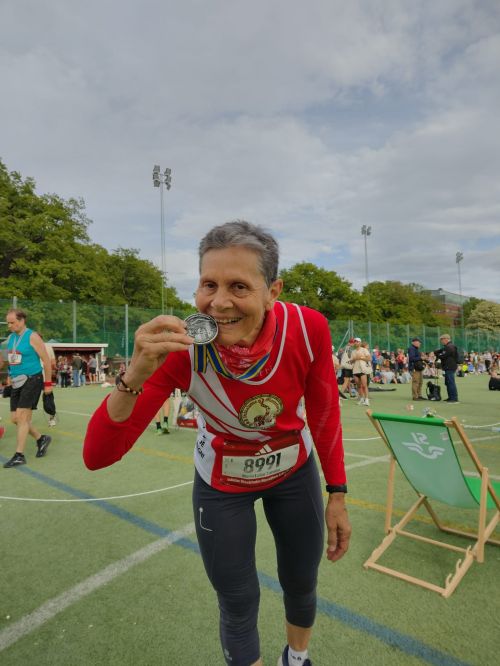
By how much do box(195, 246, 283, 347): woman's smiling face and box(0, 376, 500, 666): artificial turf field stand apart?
6.40 feet

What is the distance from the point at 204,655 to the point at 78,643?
2.50ft

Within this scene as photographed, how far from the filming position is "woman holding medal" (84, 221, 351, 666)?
150 centimetres

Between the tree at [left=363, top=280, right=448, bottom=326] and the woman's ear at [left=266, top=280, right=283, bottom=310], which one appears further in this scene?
the tree at [left=363, top=280, right=448, bottom=326]

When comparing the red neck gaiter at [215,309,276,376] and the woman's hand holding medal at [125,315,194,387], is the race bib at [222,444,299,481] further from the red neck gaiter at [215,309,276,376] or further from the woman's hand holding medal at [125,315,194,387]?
the woman's hand holding medal at [125,315,194,387]

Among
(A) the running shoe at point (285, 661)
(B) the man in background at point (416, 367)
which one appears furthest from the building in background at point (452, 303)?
(A) the running shoe at point (285, 661)

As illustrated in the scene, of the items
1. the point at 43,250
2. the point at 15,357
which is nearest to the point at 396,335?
the point at 43,250

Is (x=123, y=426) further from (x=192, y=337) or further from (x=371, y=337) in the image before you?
(x=371, y=337)

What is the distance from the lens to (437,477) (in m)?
3.17

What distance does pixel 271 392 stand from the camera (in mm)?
1690

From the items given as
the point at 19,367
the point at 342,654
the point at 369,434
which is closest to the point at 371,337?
the point at 369,434

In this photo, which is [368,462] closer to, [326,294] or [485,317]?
[326,294]

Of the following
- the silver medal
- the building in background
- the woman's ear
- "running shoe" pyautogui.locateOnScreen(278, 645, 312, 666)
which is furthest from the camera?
the building in background

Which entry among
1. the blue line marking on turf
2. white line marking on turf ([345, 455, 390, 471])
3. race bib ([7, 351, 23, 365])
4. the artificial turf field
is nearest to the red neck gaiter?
the artificial turf field

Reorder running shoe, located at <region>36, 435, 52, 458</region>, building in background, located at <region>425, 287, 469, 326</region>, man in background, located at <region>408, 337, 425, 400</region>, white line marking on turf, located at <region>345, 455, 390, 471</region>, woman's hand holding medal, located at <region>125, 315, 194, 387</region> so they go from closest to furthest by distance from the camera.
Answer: woman's hand holding medal, located at <region>125, 315, 194, 387</region> → white line marking on turf, located at <region>345, 455, 390, 471</region> → running shoe, located at <region>36, 435, 52, 458</region> → man in background, located at <region>408, 337, 425, 400</region> → building in background, located at <region>425, 287, 469, 326</region>
